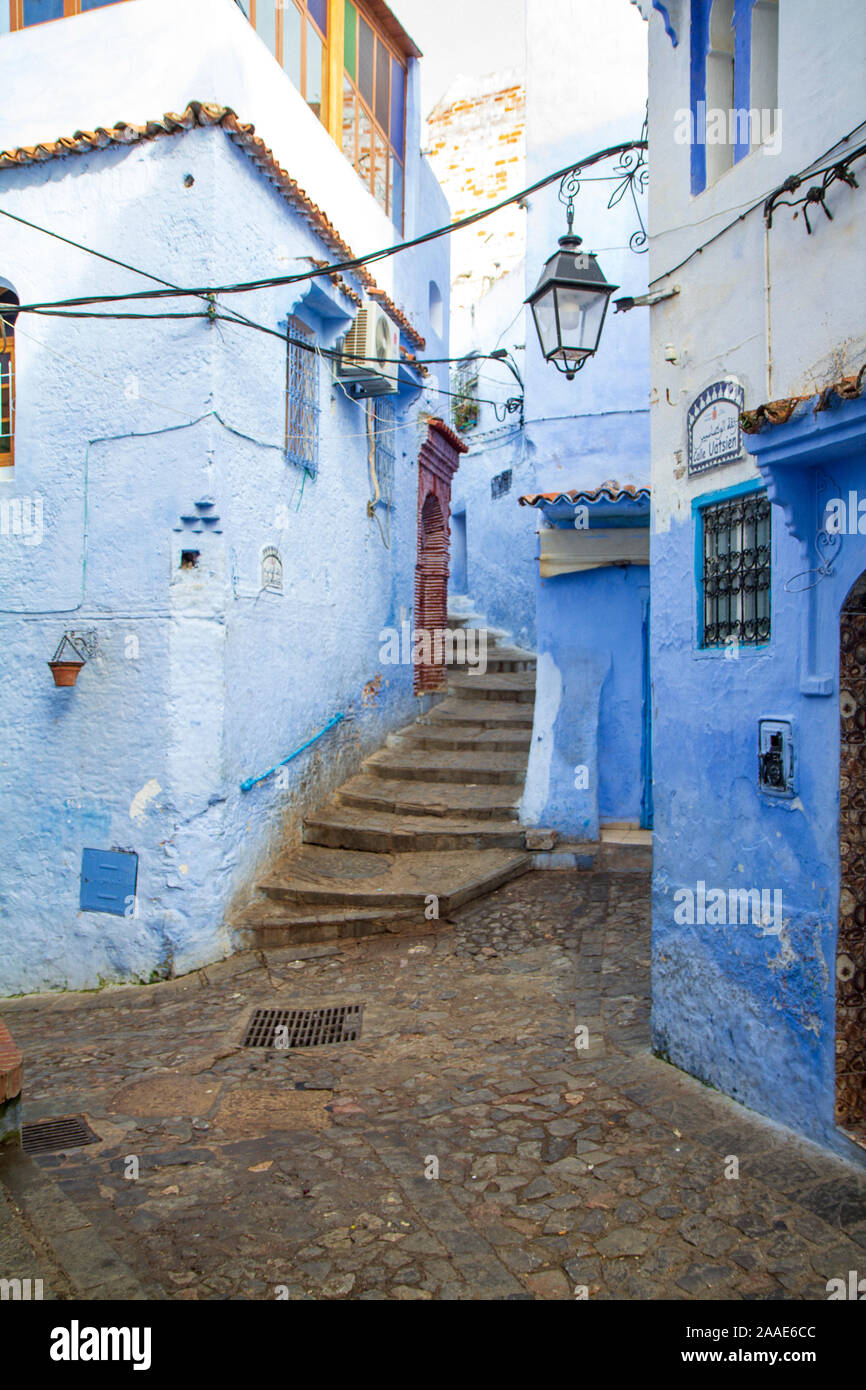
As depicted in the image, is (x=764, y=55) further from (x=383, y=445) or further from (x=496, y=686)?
(x=496, y=686)

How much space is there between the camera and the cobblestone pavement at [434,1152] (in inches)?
132

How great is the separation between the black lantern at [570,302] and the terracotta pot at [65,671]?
4073 millimetres

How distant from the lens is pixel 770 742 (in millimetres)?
4305

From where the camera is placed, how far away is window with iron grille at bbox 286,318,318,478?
27.3 feet

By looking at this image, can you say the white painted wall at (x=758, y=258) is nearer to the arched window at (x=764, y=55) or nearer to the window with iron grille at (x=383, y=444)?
the arched window at (x=764, y=55)

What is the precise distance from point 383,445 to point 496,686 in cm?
357

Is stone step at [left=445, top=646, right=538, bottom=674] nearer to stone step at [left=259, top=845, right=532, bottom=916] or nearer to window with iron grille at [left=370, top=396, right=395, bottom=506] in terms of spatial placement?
window with iron grille at [left=370, top=396, right=395, bottom=506]

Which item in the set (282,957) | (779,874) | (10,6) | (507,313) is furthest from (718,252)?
(507,313)

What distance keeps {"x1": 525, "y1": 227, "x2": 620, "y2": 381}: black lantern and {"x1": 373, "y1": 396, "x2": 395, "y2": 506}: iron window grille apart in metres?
5.30

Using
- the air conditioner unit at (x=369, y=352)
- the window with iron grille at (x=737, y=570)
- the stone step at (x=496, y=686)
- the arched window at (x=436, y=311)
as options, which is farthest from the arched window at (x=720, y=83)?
the arched window at (x=436, y=311)

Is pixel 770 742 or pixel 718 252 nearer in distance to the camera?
Result: pixel 770 742

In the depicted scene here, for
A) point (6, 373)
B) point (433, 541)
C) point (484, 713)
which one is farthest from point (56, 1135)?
point (433, 541)
